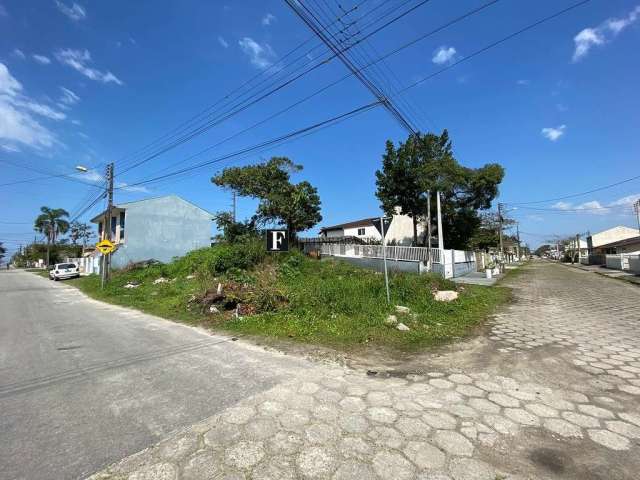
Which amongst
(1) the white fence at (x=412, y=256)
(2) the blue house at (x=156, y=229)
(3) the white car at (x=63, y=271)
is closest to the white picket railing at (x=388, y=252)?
(1) the white fence at (x=412, y=256)

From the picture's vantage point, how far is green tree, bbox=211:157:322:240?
23.0m

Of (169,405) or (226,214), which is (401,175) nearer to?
(226,214)

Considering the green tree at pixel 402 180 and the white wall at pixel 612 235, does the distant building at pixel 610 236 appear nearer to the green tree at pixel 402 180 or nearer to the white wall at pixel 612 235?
the white wall at pixel 612 235

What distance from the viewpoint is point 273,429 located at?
2965 mm

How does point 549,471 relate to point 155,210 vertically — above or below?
below

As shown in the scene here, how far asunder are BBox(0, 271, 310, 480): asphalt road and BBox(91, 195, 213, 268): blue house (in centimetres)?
2193

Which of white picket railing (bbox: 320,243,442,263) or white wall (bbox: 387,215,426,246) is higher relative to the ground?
white wall (bbox: 387,215,426,246)

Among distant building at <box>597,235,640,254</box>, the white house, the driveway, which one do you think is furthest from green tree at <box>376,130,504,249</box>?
distant building at <box>597,235,640,254</box>

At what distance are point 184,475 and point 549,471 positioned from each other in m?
2.77

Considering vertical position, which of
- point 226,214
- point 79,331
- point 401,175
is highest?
point 401,175

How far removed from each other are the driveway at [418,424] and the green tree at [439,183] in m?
21.8

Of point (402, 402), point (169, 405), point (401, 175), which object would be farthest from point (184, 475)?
point (401, 175)

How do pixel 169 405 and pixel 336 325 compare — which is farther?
pixel 336 325

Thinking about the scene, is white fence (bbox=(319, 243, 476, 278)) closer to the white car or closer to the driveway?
the driveway
